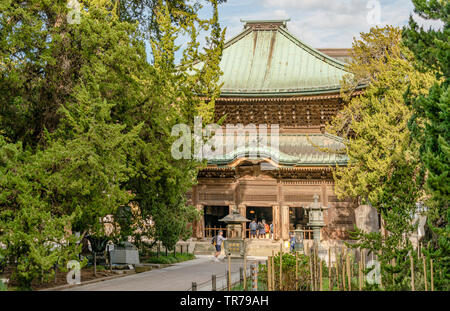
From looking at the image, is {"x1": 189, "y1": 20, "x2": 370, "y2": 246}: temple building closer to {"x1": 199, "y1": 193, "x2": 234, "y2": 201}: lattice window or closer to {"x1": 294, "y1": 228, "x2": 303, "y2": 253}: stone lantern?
{"x1": 199, "y1": 193, "x2": 234, "y2": 201}: lattice window

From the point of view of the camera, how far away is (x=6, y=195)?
9.85 m

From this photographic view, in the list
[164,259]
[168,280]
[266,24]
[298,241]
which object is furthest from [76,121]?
[266,24]

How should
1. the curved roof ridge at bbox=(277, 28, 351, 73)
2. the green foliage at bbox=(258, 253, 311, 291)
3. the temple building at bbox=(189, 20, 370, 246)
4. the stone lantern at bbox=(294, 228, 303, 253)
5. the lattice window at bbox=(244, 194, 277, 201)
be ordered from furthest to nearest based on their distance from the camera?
the curved roof ridge at bbox=(277, 28, 351, 73)
the lattice window at bbox=(244, 194, 277, 201)
the temple building at bbox=(189, 20, 370, 246)
the stone lantern at bbox=(294, 228, 303, 253)
the green foliage at bbox=(258, 253, 311, 291)

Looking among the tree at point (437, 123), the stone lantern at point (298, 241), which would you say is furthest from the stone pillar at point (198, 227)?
the tree at point (437, 123)

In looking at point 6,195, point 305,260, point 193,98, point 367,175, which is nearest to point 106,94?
point 193,98

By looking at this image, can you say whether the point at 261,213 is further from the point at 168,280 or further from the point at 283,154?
the point at 168,280

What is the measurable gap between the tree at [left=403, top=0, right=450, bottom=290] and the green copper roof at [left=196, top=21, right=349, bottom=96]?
14874 mm

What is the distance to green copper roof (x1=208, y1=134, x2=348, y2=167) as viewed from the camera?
75.6ft

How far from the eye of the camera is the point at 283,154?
23.4m

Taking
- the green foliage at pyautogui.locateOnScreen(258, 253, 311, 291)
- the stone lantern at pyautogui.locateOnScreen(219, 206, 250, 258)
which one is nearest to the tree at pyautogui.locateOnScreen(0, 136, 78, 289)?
the green foliage at pyautogui.locateOnScreen(258, 253, 311, 291)

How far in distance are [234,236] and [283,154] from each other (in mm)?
5153
